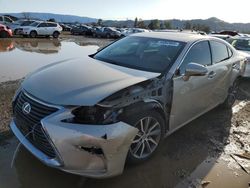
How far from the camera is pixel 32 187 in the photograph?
324cm

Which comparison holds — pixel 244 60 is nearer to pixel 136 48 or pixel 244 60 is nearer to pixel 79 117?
pixel 136 48

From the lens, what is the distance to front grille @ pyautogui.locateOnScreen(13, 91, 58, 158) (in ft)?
10.00

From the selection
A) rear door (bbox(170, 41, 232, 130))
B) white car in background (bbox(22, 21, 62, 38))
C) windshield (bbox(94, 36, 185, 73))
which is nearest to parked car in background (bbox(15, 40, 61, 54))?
white car in background (bbox(22, 21, 62, 38))

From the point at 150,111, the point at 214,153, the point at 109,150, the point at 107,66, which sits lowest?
the point at 214,153

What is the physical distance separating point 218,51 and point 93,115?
3.34 meters

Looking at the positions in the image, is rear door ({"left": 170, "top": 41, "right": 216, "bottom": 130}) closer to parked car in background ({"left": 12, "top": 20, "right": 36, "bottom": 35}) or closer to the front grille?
the front grille

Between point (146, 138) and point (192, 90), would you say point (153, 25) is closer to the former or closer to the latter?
point (192, 90)

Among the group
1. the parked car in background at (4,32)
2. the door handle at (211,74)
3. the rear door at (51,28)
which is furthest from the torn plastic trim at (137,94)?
the rear door at (51,28)

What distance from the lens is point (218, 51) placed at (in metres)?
5.41

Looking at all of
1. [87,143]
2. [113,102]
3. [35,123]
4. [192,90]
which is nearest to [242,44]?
[192,90]

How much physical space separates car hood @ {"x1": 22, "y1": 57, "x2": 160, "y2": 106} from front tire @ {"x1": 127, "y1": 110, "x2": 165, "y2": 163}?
1.44 feet

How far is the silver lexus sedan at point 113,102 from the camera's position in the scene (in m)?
2.98

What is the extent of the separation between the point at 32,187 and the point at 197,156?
2.37m

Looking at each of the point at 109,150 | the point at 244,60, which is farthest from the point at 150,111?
the point at 244,60
